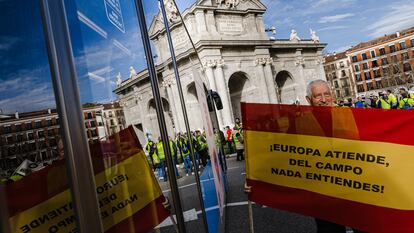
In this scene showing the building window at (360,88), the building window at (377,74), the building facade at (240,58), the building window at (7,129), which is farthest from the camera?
the building window at (360,88)

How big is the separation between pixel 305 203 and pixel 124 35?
2.01 meters

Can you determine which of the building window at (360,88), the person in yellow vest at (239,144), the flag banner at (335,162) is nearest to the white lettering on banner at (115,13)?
the flag banner at (335,162)

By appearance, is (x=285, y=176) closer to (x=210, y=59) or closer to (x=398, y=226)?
(x=398, y=226)

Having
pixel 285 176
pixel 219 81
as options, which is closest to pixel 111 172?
pixel 285 176

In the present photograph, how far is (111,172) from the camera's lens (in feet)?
3.99

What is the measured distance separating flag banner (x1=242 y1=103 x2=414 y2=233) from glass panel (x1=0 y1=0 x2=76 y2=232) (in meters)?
2.16

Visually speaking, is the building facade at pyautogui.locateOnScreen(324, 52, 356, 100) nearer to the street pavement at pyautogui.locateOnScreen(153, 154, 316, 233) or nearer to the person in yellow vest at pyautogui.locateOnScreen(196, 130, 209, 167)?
the street pavement at pyautogui.locateOnScreen(153, 154, 316, 233)

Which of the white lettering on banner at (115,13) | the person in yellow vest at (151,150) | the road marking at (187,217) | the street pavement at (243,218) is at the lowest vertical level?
the street pavement at (243,218)

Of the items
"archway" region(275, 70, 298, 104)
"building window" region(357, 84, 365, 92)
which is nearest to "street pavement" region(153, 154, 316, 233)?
"archway" region(275, 70, 298, 104)

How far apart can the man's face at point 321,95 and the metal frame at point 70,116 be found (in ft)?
7.70

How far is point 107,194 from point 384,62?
10551cm

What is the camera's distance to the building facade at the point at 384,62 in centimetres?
9008

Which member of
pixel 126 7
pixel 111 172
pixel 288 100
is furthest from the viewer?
pixel 288 100

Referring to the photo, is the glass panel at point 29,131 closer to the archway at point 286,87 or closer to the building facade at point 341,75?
the archway at point 286,87
